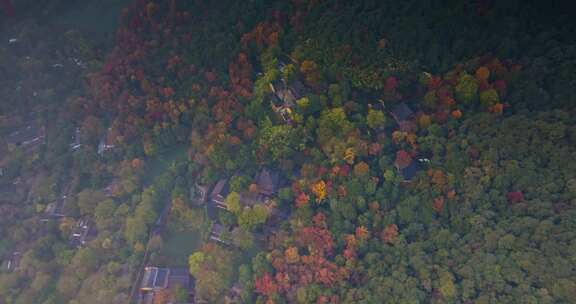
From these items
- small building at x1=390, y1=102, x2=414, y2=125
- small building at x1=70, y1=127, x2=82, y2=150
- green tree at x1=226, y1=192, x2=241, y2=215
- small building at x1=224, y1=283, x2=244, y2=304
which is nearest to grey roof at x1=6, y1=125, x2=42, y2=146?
small building at x1=70, y1=127, x2=82, y2=150

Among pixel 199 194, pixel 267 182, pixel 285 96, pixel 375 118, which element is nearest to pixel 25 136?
pixel 199 194

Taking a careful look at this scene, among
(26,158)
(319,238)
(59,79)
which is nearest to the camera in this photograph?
(319,238)

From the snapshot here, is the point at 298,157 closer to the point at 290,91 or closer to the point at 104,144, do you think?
the point at 290,91

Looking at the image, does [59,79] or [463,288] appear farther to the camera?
[59,79]

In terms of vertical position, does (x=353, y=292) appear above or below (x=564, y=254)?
below

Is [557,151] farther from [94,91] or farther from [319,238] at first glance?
[94,91]

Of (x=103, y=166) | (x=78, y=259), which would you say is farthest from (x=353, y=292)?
(x=103, y=166)

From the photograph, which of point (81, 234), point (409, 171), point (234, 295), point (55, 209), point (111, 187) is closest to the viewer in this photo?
point (234, 295)
